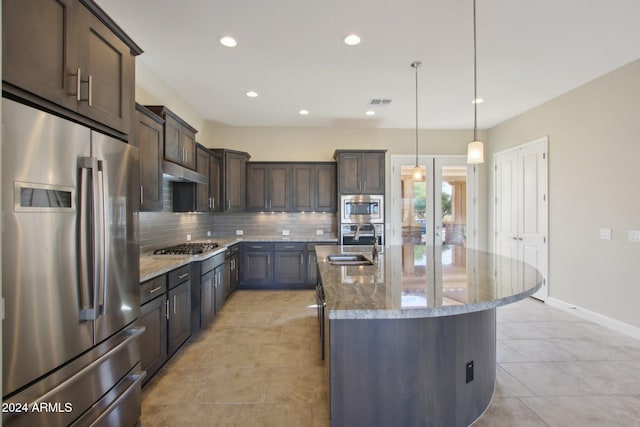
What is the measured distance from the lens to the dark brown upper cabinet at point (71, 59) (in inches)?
45.3

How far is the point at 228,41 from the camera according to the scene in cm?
288

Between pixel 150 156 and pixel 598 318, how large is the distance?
529 centimetres

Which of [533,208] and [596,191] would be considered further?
[533,208]

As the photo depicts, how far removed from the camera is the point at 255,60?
326 cm

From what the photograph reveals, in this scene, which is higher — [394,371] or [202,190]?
[202,190]

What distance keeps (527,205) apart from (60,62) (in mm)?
5660

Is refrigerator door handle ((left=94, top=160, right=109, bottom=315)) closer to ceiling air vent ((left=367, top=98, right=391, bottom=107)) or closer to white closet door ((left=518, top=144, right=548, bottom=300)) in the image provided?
ceiling air vent ((left=367, top=98, right=391, bottom=107))

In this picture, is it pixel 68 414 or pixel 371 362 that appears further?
pixel 371 362

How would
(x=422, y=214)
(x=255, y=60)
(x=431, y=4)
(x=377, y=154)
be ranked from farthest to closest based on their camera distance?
(x=422, y=214) < (x=377, y=154) < (x=255, y=60) < (x=431, y=4)

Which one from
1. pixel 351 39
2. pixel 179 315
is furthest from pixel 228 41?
pixel 179 315

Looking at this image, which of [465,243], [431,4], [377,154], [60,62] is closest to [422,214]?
[465,243]

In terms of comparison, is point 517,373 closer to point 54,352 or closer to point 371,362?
point 371,362

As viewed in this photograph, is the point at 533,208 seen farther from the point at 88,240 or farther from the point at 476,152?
the point at 88,240

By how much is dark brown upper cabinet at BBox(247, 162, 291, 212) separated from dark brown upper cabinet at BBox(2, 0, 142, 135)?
3617 mm
